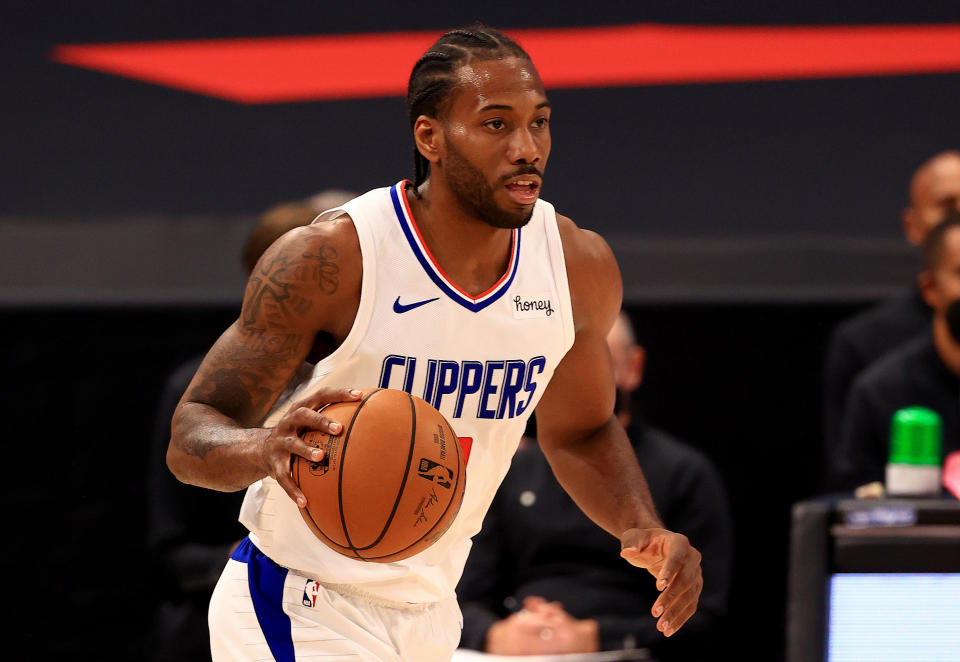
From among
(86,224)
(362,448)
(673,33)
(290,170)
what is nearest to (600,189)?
(673,33)

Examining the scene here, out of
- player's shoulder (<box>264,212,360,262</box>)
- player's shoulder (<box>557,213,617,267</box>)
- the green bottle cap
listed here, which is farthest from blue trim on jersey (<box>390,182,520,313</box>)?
the green bottle cap

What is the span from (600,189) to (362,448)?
359 centimetres

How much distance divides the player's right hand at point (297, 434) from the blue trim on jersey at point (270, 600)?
0.53 m

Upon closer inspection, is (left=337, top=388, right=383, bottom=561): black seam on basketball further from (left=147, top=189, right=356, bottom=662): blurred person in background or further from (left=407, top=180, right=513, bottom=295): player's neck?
(left=147, top=189, right=356, bottom=662): blurred person in background

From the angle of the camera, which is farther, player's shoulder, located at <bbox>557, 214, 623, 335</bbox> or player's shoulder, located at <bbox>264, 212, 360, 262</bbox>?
player's shoulder, located at <bbox>557, 214, 623, 335</bbox>

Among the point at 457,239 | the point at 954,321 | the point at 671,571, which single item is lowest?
the point at 671,571

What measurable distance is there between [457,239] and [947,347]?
7.59ft

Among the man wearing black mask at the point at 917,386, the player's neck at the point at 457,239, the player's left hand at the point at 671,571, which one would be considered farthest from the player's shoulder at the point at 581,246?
the man wearing black mask at the point at 917,386

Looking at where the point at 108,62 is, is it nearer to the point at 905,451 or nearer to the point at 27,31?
the point at 27,31

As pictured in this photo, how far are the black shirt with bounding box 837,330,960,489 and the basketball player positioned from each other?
6.16 ft

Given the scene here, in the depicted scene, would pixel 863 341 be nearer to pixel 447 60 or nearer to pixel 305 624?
pixel 447 60

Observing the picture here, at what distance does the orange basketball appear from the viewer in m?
2.01

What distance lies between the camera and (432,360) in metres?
2.41

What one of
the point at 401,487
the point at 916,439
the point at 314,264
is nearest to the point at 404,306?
the point at 314,264
